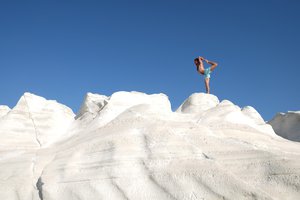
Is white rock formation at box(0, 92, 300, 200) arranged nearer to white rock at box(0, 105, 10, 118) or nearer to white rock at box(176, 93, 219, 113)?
white rock at box(176, 93, 219, 113)

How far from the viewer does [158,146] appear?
6344mm

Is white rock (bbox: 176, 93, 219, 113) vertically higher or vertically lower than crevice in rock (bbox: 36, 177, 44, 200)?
higher

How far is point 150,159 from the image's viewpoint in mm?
6039

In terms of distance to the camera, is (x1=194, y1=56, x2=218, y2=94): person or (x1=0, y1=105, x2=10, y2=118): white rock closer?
(x1=194, y1=56, x2=218, y2=94): person

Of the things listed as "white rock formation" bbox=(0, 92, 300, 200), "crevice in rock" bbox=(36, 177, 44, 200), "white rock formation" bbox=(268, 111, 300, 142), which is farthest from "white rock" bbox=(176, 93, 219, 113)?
"crevice in rock" bbox=(36, 177, 44, 200)

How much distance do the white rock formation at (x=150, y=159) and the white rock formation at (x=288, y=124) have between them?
183 inches

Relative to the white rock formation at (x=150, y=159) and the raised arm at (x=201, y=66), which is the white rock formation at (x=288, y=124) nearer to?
the raised arm at (x=201, y=66)

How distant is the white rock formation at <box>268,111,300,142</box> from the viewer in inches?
510

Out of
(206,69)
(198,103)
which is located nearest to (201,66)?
(206,69)

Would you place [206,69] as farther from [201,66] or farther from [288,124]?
[288,124]

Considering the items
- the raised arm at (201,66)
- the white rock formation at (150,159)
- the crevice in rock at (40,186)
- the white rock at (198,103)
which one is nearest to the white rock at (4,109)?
the white rock formation at (150,159)

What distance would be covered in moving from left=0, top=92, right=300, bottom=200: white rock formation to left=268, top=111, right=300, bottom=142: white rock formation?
15.3 ft

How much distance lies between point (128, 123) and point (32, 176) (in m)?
2.11

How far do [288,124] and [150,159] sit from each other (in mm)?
9033
